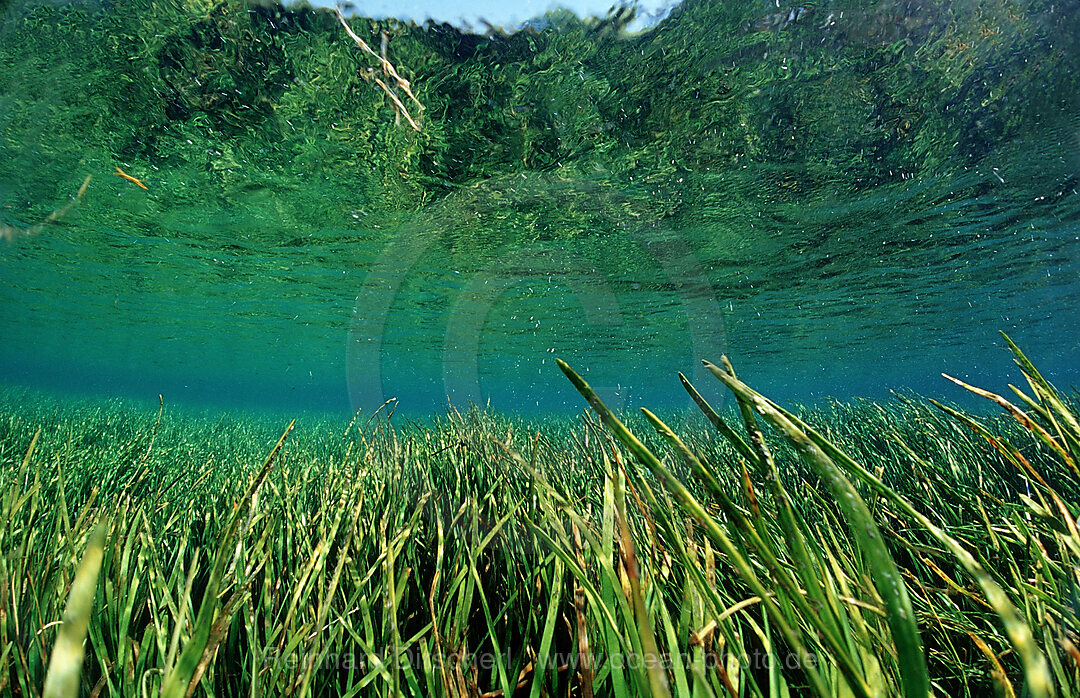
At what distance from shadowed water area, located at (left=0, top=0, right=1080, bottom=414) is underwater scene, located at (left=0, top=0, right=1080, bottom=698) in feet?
0.27

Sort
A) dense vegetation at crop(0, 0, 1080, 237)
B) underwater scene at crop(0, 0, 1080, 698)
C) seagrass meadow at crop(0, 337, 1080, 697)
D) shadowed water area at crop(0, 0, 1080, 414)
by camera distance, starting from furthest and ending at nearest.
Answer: shadowed water area at crop(0, 0, 1080, 414)
dense vegetation at crop(0, 0, 1080, 237)
underwater scene at crop(0, 0, 1080, 698)
seagrass meadow at crop(0, 337, 1080, 697)

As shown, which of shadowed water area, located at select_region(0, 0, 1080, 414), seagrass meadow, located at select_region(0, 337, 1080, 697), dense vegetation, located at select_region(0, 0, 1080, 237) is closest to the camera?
seagrass meadow, located at select_region(0, 337, 1080, 697)

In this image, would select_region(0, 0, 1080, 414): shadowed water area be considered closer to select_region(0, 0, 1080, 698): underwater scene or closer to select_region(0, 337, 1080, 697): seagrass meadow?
select_region(0, 0, 1080, 698): underwater scene

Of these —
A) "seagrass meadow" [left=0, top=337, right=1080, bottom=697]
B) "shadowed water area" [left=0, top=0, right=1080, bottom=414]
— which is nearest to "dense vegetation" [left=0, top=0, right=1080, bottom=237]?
"shadowed water area" [left=0, top=0, right=1080, bottom=414]

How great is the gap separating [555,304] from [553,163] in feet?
43.5

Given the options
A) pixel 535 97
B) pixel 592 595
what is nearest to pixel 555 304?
pixel 535 97

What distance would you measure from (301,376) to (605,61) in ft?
192

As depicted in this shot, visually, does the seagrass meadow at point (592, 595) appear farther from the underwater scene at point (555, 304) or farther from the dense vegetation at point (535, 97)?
the dense vegetation at point (535, 97)

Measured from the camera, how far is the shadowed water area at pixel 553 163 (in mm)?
7027

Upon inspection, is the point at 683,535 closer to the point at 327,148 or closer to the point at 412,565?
the point at 412,565

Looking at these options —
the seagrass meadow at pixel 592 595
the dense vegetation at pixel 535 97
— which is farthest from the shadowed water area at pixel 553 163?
the seagrass meadow at pixel 592 595

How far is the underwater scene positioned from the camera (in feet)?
4.52

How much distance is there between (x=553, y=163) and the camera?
10266 millimetres

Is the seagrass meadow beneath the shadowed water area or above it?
beneath
